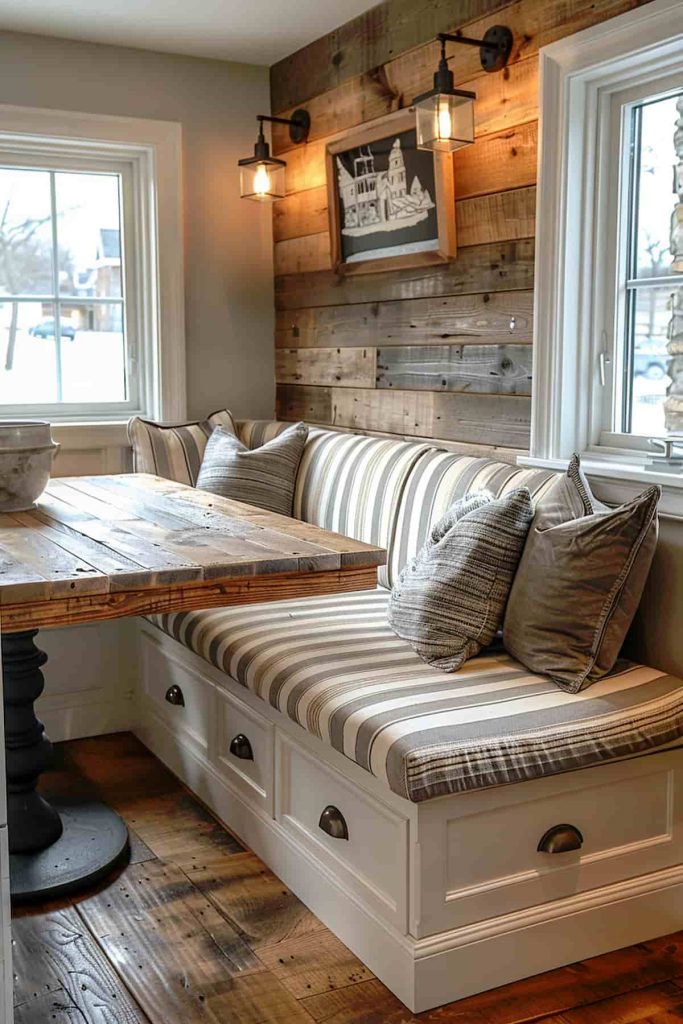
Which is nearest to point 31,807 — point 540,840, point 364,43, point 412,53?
point 540,840

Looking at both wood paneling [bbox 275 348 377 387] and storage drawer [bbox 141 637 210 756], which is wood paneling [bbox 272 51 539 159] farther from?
storage drawer [bbox 141 637 210 756]

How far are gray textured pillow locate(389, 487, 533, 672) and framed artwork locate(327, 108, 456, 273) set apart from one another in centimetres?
104

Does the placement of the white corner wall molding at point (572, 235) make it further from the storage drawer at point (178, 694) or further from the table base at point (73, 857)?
the table base at point (73, 857)

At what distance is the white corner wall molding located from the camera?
2609 millimetres

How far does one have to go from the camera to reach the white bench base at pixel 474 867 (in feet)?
6.48

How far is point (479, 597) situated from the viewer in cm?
235

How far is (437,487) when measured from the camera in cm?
293

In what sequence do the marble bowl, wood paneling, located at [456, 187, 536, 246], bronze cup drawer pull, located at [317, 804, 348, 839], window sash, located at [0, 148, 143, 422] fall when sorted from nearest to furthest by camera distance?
bronze cup drawer pull, located at [317, 804, 348, 839] < the marble bowl < wood paneling, located at [456, 187, 536, 246] < window sash, located at [0, 148, 143, 422]

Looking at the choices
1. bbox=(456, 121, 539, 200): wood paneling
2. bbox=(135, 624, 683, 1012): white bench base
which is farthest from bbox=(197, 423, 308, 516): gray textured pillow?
bbox=(135, 624, 683, 1012): white bench base

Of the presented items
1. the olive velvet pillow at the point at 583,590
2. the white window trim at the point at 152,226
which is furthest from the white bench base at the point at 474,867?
the white window trim at the point at 152,226

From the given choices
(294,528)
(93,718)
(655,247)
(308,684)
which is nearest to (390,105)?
(655,247)

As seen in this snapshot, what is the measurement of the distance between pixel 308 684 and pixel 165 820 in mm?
810

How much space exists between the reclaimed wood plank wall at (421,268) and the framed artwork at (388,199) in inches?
1.9

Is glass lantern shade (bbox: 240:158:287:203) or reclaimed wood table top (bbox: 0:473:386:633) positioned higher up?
glass lantern shade (bbox: 240:158:287:203)
